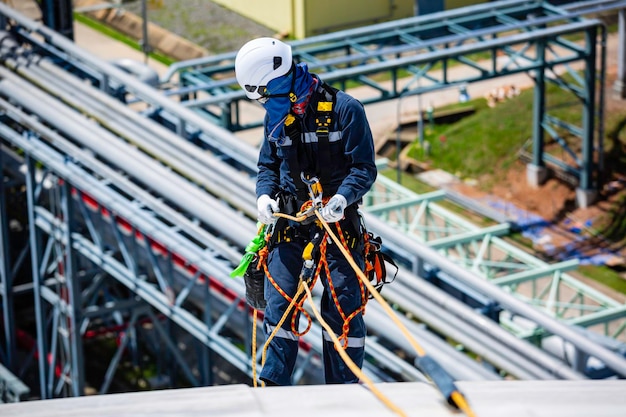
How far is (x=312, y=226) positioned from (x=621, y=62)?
3176 cm

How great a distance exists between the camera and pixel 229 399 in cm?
715

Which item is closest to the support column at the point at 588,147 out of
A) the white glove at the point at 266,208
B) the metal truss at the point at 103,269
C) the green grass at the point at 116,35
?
the metal truss at the point at 103,269

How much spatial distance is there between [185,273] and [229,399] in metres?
13.8

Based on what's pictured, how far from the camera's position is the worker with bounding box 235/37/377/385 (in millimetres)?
9445

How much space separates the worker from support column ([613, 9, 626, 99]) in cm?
3084

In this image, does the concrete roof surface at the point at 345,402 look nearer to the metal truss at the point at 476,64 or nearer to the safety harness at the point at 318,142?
the safety harness at the point at 318,142

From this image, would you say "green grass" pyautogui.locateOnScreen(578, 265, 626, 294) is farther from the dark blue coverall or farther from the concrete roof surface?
the concrete roof surface

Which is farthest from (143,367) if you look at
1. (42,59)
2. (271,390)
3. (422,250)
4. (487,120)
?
(271,390)

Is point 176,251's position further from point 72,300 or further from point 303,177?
point 303,177

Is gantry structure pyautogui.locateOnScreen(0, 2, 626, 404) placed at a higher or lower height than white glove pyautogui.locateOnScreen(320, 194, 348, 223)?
lower

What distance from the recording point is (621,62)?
130 ft

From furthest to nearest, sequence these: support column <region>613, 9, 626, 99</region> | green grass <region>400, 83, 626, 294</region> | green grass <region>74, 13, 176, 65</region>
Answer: green grass <region>74, 13, 176, 65</region>, support column <region>613, 9, 626, 99</region>, green grass <region>400, 83, 626, 294</region>

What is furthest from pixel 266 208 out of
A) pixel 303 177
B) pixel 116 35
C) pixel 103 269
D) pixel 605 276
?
pixel 116 35

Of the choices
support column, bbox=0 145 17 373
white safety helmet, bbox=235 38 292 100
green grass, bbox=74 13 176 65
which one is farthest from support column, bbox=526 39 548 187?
white safety helmet, bbox=235 38 292 100
